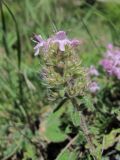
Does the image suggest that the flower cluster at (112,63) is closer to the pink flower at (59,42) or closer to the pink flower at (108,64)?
the pink flower at (108,64)

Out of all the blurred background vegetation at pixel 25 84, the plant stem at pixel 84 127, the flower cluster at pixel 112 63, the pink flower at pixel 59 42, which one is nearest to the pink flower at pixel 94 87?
the flower cluster at pixel 112 63

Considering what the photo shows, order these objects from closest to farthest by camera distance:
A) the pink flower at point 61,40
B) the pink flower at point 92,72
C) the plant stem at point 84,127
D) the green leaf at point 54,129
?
1. the pink flower at point 61,40
2. the plant stem at point 84,127
3. the green leaf at point 54,129
4. the pink flower at point 92,72

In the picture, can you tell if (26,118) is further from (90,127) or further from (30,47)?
(30,47)

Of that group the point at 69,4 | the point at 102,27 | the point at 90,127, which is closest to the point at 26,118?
the point at 90,127

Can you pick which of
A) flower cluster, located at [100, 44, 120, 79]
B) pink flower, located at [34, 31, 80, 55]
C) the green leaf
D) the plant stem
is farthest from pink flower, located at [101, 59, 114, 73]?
pink flower, located at [34, 31, 80, 55]

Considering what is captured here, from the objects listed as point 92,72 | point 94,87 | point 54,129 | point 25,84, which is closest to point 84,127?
point 54,129

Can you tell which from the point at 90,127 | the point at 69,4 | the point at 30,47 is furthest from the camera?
the point at 69,4

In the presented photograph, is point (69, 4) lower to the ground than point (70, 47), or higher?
higher

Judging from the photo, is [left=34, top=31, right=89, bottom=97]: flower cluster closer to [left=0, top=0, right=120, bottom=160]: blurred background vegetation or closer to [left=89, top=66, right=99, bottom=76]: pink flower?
[left=0, top=0, right=120, bottom=160]: blurred background vegetation
